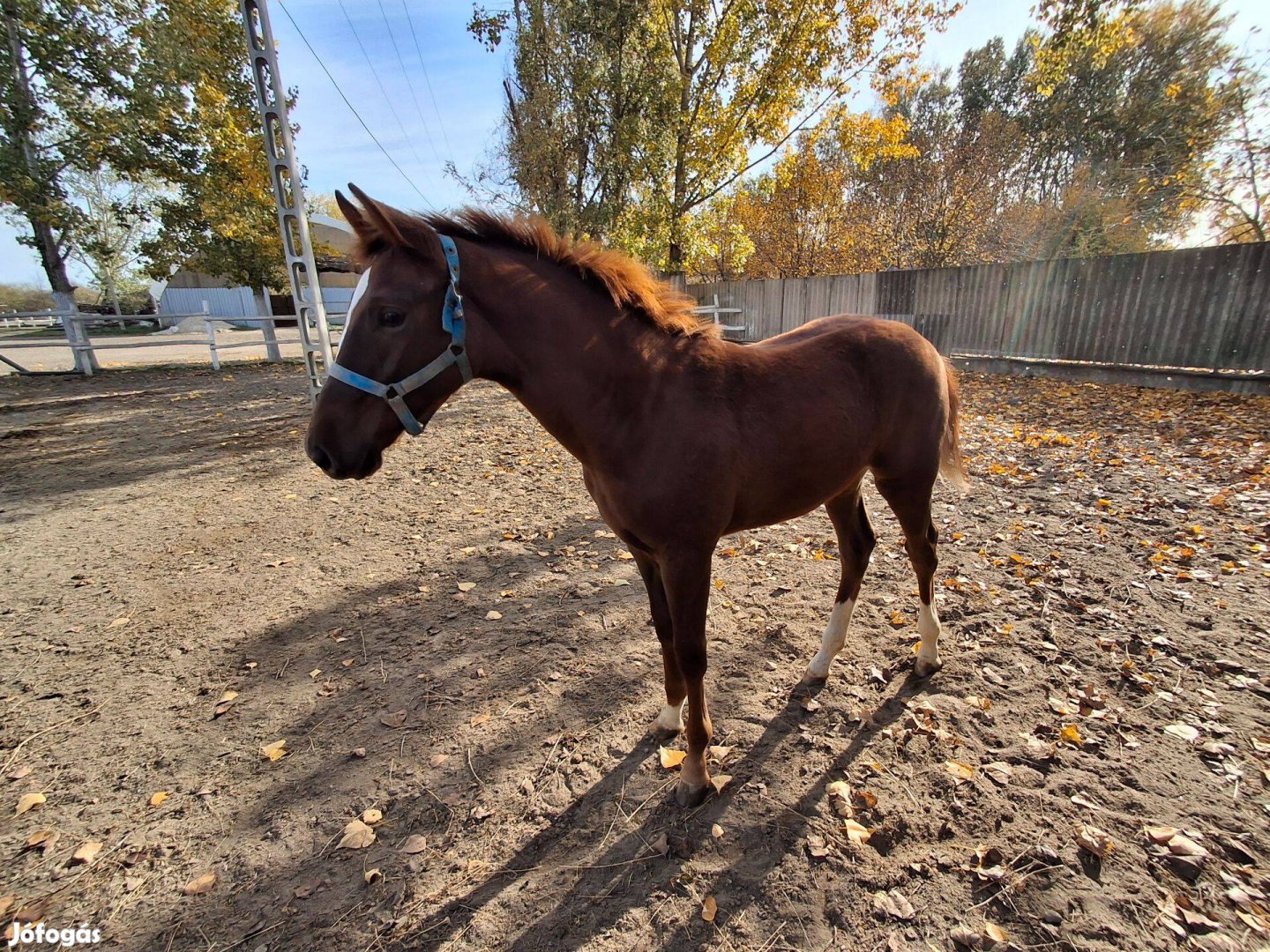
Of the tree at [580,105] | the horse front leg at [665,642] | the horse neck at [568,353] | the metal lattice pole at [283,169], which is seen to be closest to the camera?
the horse neck at [568,353]

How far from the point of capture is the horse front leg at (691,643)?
2.00 m

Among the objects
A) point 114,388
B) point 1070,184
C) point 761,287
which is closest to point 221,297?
point 114,388

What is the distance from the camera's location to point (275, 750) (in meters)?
2.42

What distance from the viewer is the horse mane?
1912 millimetres

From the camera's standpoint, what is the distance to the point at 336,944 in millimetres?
1658

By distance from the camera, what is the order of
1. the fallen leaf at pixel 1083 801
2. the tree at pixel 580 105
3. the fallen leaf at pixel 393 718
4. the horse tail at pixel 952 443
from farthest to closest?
the tree at pixel 580 105 → the horse tail at pixel 952 443 → the fallen leaf at pixel 393 718 → the fallen leaf at pixel 1083 801

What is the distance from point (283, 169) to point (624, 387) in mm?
8630

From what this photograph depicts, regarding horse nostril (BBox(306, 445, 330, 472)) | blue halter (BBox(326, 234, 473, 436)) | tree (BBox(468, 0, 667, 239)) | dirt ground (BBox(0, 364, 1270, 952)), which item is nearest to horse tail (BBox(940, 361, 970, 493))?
dirt ground (BBox(0, 364, 1270, 952))

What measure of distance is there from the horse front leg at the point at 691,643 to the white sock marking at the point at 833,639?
930 mm

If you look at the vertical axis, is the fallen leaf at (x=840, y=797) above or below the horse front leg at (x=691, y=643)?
below

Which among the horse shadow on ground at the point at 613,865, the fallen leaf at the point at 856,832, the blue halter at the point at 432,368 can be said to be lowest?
the horse shadow on ground at the point at 613,865

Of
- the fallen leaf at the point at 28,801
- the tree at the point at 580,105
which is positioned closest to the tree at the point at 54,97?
the tree at the point at 580,105

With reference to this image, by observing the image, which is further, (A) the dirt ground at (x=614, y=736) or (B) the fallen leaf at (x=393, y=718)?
(B) the fallen leaf at (x=393, y=718)

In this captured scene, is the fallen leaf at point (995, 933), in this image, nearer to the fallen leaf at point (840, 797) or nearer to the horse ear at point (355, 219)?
the fallen leaf at point (840, 797)
